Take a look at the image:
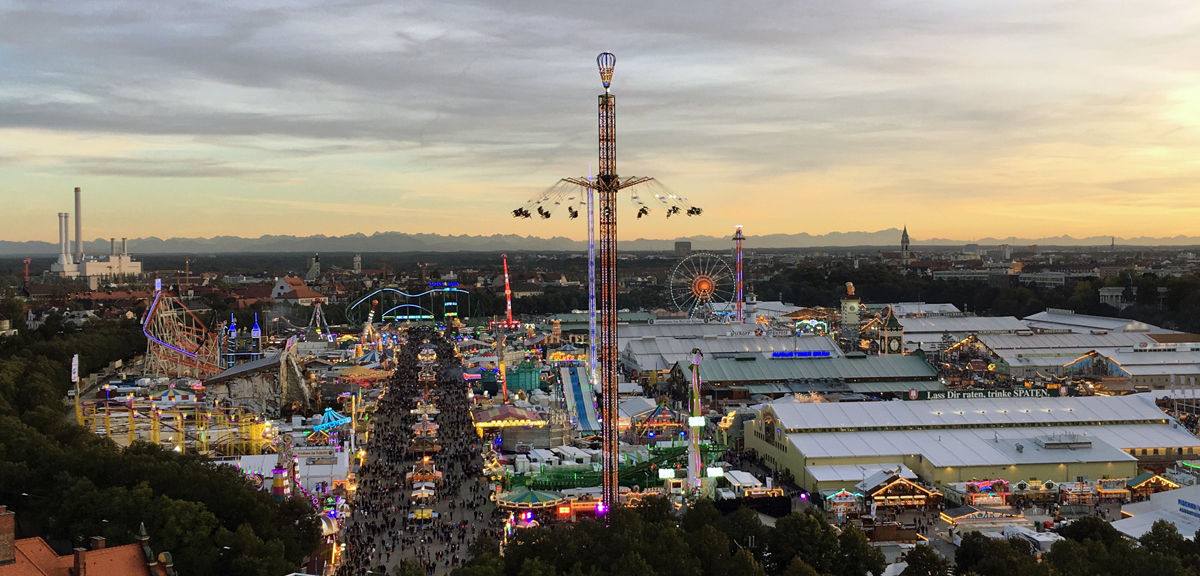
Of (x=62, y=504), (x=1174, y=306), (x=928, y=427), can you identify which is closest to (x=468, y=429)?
(x=928, y=427)

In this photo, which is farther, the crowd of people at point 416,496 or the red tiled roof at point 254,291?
the red tiled roof at point 254,291

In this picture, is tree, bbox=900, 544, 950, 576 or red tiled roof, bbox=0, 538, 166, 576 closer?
red tiled roof, bbox=0, 538, 166, 576

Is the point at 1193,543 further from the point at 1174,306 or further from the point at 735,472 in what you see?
the point at 1174,306

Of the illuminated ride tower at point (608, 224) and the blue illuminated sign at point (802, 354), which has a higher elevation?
the illuminated ride tower at point (608, 224)

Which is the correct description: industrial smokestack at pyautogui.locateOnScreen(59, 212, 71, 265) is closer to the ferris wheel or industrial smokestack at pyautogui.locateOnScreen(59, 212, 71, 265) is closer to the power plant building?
the power plant building

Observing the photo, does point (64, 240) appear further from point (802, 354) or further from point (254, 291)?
point (802, 354)

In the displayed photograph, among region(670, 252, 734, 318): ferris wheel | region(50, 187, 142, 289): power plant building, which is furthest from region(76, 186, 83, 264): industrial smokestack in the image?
region(670, 252, 734, 318): ferris wheel

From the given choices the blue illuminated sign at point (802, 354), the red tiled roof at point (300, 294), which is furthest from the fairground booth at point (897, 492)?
the red tiled roof at point (300, 294)

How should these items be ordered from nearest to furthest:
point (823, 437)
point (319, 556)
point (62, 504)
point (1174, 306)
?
point (62, 504)
point (319, 556)
point (823, 437)
point (1174, 306)

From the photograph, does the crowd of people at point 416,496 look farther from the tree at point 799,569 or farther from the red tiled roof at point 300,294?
the red tiled roof at point 300,294
